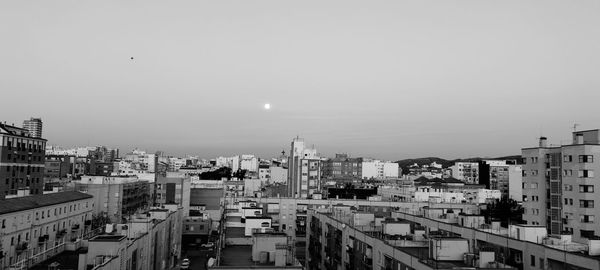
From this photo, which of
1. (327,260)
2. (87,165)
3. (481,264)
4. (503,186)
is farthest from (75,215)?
(503,186)

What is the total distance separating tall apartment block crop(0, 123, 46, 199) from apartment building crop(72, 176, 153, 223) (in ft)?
20.3

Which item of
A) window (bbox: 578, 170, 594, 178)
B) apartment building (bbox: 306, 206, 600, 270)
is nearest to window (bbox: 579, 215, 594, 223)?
window (bbox: 578, 170, 594, 178)

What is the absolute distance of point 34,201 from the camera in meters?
46.1

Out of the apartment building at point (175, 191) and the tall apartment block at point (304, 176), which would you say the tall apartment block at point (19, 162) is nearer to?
the apartment building at point (175, 191)

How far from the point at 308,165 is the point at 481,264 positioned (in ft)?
265

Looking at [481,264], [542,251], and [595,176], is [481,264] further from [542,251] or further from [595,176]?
[595,176]

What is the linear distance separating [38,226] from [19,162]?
3024cm

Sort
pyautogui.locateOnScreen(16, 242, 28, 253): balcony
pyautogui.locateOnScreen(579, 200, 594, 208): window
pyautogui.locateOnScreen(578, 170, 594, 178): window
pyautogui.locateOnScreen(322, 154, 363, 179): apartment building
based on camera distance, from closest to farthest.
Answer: pyautogui.locateOnScreen(16, 242, 28, 253): balcony → pyautogui.locateOnScreen(579, 200, 594, 208): window → pyautogui.locateOnScreen(578, 170, 594, 178): window → pyautogui.locateOnScreen(322, 154, 363, 179): apartment building

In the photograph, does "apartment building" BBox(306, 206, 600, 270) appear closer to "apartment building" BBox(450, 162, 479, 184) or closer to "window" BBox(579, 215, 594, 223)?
"window" BBox(579, 215, 594, 223)

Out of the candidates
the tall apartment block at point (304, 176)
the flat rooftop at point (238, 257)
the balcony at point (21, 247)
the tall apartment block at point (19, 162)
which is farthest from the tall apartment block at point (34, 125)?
the flat rooftop at point (238, 257)

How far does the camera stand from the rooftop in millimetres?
40647

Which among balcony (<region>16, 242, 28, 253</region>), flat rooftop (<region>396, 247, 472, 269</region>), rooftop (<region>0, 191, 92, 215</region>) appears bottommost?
balcony (<region>16, 242, 28, 253</region>)

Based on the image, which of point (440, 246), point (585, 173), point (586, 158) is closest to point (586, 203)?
point (585, 173)

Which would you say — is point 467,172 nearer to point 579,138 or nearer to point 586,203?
point 579,138
